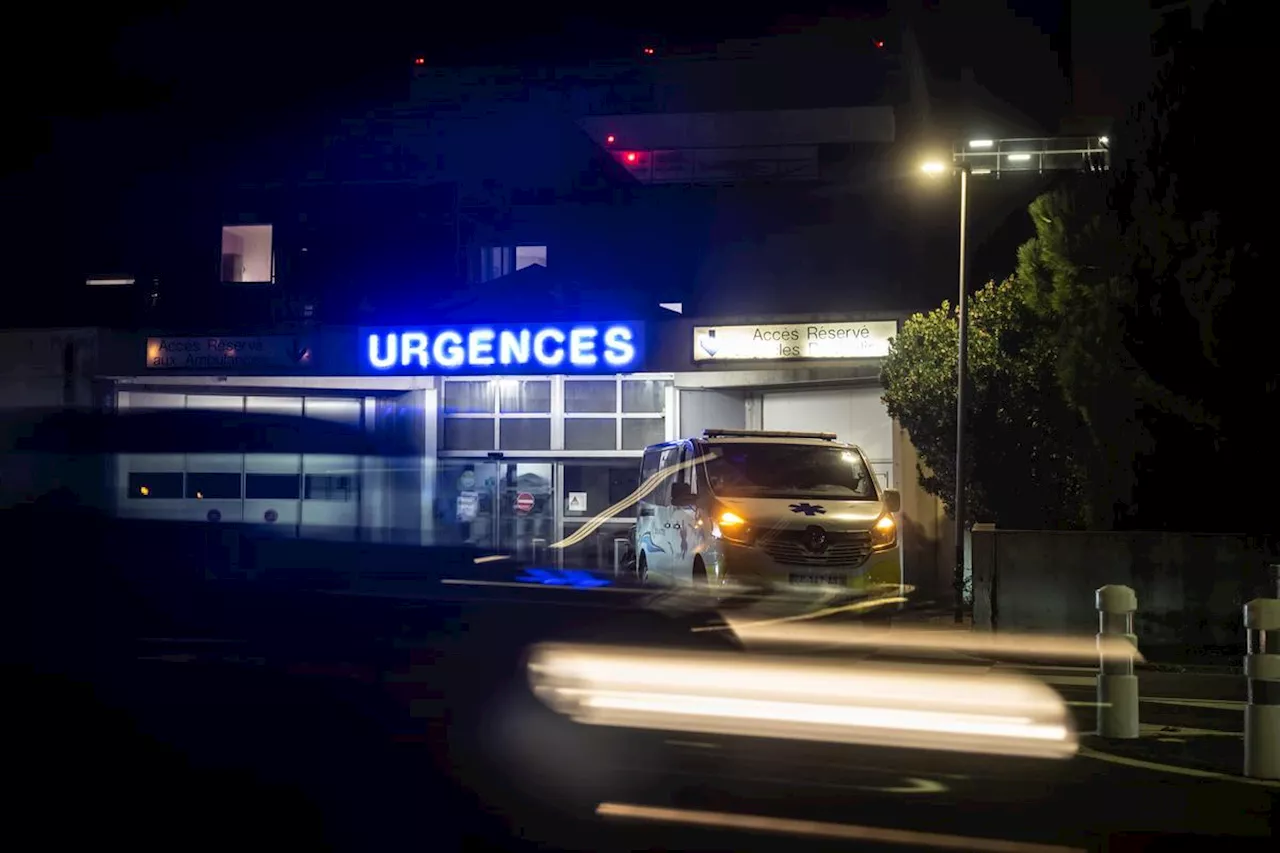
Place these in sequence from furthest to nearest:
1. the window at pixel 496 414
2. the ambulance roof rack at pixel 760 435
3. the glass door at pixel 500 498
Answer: the glass door at pixel 500 498, the window at pixel 496 414, the ambulance roof rack at pixel 760 435

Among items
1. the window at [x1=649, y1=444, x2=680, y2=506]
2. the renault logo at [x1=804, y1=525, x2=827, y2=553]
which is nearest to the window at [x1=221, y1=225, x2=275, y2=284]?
the window at [x1=649, y1=444, x2=680, y2=506]

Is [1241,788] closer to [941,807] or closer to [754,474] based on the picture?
[941,807]

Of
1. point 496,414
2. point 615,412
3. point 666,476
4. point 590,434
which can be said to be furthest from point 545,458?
point 666,476

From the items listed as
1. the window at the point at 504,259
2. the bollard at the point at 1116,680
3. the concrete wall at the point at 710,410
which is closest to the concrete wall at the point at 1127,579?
the bollard at the point at 1116,680

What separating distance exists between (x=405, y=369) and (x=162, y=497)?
6433 mm

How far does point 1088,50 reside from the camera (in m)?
32.6

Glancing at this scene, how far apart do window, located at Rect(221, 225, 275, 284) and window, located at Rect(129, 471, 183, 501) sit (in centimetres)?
553

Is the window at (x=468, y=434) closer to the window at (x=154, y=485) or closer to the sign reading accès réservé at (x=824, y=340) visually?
the window at (x=154, y=485)

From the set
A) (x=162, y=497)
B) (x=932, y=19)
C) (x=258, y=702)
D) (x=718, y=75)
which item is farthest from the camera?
(x=718, y=75)

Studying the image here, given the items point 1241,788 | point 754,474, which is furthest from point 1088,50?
point 1241,788

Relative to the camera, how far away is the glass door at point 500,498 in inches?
1132

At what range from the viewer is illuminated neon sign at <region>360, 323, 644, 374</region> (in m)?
24.0

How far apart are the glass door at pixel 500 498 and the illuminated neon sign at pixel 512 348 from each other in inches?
167

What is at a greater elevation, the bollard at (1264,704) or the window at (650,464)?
the window at (650,464)
